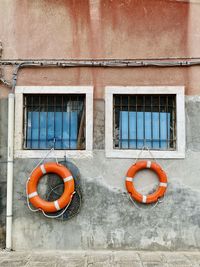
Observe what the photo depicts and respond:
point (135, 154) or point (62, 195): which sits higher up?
point (135, 154)

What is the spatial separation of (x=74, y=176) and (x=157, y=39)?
A: 2554 millimetres

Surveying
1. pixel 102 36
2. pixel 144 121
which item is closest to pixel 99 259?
pixel 144 121

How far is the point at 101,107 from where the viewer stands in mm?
6164

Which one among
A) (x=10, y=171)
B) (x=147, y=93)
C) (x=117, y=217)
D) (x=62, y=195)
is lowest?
(x=117, y=217)

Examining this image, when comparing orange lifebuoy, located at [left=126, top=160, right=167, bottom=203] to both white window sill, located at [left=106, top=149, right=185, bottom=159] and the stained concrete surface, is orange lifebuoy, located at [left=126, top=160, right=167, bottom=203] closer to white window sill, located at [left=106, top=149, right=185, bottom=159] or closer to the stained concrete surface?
white window sill, located at [left=106, top=149, right=185, bottom=159]

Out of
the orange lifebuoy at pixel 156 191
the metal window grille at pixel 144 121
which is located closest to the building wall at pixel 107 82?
the orange lifebuoy at pixel 156 191

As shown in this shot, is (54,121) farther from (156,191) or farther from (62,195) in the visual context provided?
(156,191)

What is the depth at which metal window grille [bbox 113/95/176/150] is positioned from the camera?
6211mm

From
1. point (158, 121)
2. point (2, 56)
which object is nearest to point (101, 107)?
point (158, 121)

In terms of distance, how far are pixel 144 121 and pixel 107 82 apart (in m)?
0.87

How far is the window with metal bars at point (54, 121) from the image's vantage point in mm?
6238

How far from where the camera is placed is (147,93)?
6.12 m

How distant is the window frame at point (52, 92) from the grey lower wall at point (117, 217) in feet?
0.55

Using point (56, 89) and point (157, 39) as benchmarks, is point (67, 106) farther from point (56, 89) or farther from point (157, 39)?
point (157, 39)
